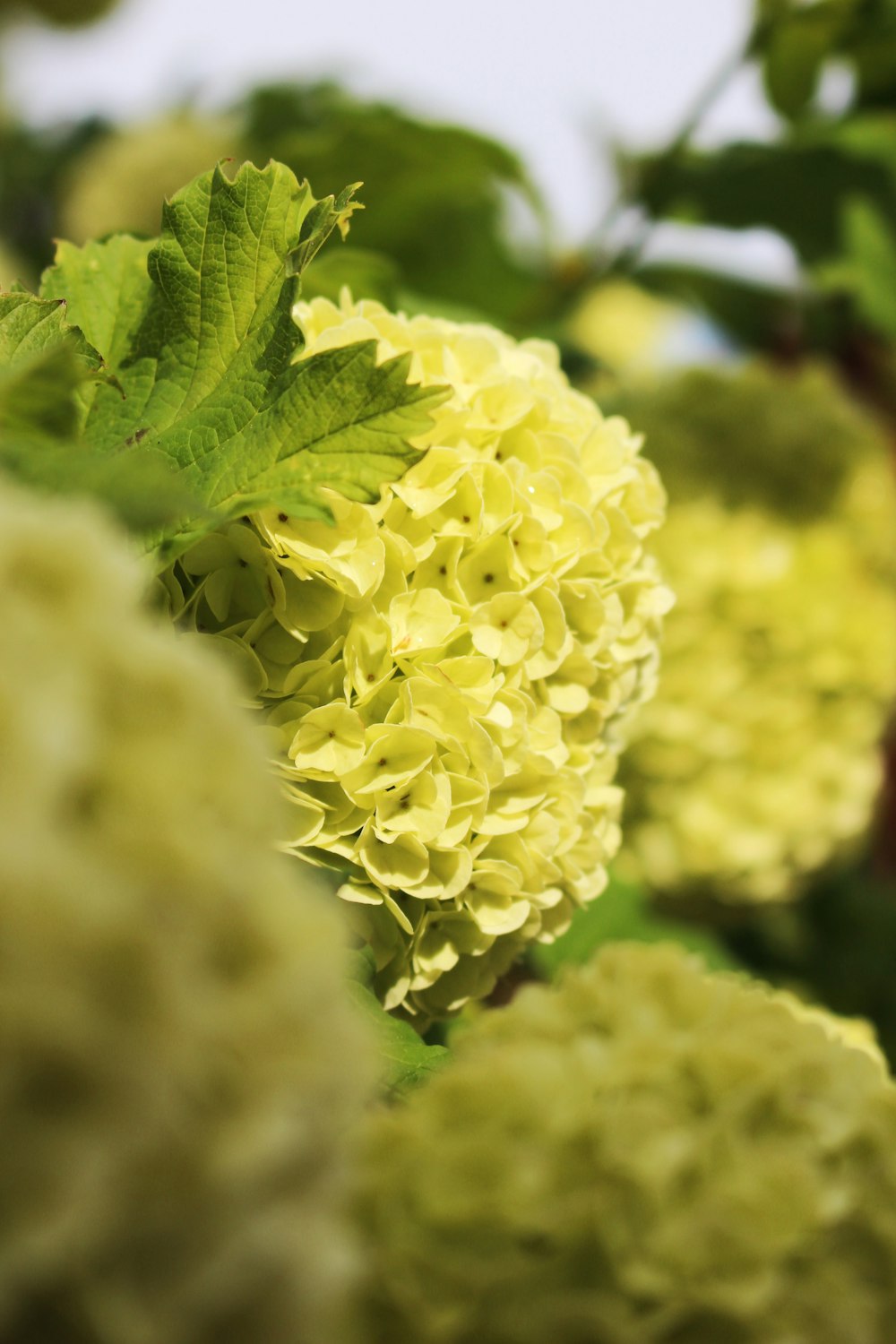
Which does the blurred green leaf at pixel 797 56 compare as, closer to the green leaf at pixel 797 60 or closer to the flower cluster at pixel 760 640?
the green leaf at pixel 797 60

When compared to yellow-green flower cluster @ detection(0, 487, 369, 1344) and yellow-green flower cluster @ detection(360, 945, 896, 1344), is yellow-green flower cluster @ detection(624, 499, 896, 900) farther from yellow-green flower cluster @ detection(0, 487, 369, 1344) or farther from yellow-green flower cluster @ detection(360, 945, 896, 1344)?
yellow-green flower cluster @ detection(0, 487, 369, 1344)

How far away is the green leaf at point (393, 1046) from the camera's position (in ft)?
1.53

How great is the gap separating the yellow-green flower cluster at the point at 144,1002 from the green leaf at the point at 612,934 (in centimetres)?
60

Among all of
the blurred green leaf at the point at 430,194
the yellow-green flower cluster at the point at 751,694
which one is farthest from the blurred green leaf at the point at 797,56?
the yellow-green flower cluster at the point at 751,694

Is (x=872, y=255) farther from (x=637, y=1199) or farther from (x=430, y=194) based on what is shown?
(x=637, y=1199)

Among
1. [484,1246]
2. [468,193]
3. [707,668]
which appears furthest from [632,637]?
[468,193]

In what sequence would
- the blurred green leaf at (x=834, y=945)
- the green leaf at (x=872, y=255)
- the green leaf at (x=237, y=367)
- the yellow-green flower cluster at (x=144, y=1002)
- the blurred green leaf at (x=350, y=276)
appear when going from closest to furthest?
the yellow-green flower cluster at (x=144, y=1002) → the green leaf at (x=237, y=367) → the blurred green leaf at (x=350, y=276) → the green leaf at (x=872, y=255) → the blurred green leaf at (x=834, y=945)

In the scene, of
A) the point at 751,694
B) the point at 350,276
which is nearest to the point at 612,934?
the point at 751,694

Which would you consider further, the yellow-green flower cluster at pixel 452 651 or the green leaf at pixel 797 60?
the green leaf at pixel 797 60

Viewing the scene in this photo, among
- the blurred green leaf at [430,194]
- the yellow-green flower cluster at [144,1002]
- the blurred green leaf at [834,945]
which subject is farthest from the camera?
the blurred green leaf at [834,945]

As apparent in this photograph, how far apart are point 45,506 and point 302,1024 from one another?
14cm

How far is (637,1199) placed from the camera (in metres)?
0.35

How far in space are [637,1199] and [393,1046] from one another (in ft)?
0.48

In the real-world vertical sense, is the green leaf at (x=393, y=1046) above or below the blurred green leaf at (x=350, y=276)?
below
